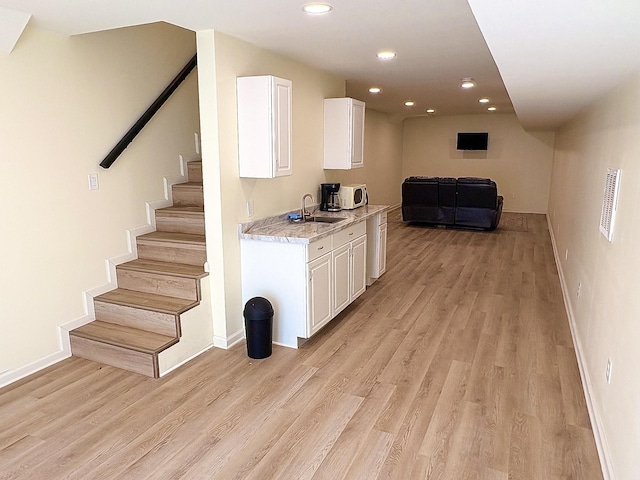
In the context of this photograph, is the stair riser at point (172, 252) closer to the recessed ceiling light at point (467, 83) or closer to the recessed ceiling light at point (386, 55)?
the recessed ceiling light at point (386, 55)

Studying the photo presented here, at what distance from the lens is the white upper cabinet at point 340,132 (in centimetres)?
466

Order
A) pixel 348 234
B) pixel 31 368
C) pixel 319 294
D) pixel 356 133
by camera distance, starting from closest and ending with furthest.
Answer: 1. pixel 31 368
2. pixel 319 294
3. pixel 348 234
4. pixel 356 133

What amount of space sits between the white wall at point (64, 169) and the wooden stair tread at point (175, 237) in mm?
146

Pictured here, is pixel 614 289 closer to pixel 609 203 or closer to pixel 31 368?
pixel 609 203

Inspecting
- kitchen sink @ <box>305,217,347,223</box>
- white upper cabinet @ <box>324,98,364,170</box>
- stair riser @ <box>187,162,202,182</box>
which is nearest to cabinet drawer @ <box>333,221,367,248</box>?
kitchen sink @ <box>305,217,347,223</box>

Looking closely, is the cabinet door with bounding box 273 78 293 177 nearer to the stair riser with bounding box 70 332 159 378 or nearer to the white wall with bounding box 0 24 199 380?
the white wall with bounding box 0 24 199 380

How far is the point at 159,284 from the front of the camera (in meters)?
3.52

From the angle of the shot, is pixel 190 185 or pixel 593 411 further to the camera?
pixel 190 185

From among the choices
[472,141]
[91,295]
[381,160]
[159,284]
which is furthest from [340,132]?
[472,141]

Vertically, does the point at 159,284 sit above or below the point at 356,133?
below

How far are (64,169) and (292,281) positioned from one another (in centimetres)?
182

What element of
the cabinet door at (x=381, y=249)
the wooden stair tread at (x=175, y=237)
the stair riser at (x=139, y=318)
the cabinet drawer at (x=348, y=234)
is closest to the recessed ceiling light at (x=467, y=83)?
the cabinet door at (x=381, y=249)

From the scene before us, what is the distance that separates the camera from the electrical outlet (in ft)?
11.1

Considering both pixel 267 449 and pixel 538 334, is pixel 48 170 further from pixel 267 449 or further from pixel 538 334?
pixel 538 334
